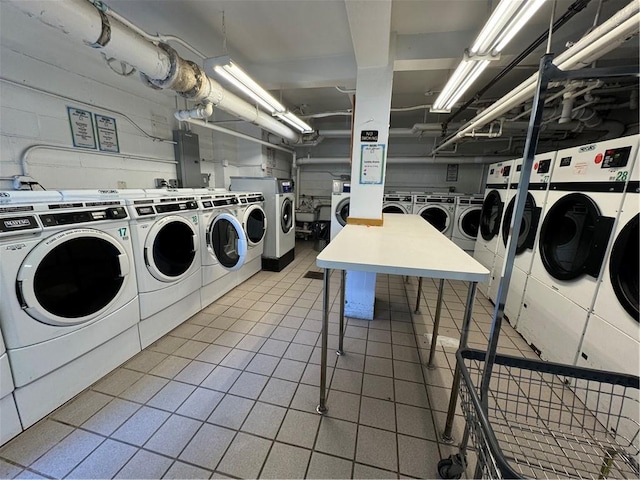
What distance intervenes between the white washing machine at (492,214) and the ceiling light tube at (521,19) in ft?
6.78

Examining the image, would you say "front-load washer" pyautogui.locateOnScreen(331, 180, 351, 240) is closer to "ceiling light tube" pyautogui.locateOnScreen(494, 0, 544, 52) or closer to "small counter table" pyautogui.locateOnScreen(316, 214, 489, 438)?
"small counter table" pyautogui.locateOnScreen(316, 214, 489, 438)

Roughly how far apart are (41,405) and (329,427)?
5.44 ft

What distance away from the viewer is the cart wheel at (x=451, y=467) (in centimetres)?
120

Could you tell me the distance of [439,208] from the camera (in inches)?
190

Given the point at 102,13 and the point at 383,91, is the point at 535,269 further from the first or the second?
the point at 102,13

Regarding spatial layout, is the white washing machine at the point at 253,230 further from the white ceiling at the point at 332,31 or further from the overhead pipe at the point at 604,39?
the overhead pipe at the point at 604,39

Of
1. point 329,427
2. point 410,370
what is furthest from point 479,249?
point 329,427

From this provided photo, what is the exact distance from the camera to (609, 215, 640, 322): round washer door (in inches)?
54.5

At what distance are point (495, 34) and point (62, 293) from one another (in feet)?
9.22

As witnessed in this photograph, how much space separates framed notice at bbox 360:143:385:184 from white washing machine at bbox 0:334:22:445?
103 inches

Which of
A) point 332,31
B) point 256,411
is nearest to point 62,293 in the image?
point 256,411

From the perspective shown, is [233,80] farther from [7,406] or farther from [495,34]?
[7,406]

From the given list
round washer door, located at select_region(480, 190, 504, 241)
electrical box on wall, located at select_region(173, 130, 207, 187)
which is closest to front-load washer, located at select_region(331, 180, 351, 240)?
round washer door, located at select_region(480, 190, 504, 241)

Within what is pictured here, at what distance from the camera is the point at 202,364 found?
1938 mm
